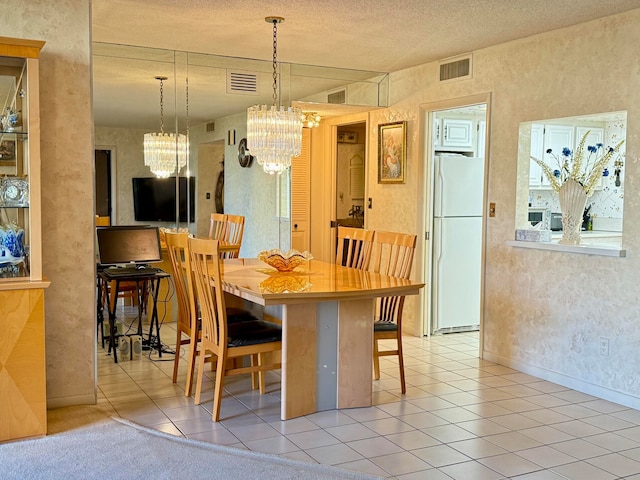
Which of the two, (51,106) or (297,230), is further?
(297,230)

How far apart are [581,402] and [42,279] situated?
333 cm

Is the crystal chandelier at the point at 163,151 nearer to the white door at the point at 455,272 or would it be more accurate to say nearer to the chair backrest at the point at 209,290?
the chair backrest at the point at 209,290

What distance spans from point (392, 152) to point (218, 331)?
3.05 metres

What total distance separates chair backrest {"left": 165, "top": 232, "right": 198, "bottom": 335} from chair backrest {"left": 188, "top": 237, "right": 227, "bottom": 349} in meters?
0.13

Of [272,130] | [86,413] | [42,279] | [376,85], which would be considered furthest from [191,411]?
[376,85]

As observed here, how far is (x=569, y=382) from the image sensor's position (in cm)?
448

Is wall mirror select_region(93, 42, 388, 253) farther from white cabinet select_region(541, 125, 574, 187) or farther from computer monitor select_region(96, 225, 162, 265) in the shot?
white cabinet select_region(541, 125, 574, 187)

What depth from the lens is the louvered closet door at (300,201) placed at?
250 inches

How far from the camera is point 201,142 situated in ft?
18.3

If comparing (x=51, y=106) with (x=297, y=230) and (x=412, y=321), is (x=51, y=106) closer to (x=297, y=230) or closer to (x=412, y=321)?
(x=297, y=230)

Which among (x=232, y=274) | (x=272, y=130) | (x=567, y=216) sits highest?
(x=272, y=130)

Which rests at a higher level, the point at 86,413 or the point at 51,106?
the point at 51,106

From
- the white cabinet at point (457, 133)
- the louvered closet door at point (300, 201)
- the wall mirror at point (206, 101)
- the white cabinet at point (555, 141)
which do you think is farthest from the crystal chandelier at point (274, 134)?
A: the white cabinet at point (555, 141)

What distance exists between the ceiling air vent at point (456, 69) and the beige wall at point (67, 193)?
2.99 metres
